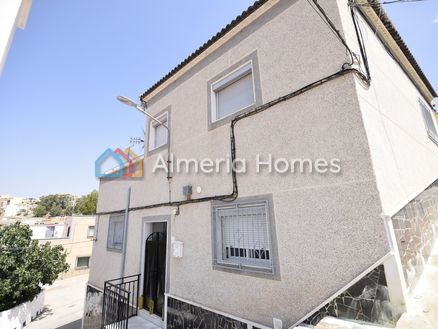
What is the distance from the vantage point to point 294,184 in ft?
13.2

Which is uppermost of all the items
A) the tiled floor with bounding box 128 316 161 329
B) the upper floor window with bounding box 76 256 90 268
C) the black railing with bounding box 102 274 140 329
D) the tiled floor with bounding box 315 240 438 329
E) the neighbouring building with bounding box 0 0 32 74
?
the neighbouring building with bounding box 0 0 32 74

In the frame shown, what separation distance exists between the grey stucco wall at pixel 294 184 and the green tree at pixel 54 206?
75034 mm

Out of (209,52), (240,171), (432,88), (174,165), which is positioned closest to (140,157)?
(174,165)

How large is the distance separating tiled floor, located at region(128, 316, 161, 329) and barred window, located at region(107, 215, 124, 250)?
9.52 feet

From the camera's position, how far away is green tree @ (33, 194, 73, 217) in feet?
214

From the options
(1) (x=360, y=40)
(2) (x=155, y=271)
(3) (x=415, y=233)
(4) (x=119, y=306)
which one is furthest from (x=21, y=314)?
(1) (x=360, y=40)

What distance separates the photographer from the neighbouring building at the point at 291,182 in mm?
3262

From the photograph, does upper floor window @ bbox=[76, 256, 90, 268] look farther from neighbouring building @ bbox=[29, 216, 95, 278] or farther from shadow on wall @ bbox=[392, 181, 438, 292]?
shadow on wall @ bbox=[392, 181, 438, 292]

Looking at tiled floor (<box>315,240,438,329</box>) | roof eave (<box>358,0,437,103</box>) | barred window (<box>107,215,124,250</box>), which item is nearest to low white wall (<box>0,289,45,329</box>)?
barred window (<box>107,215,124,250</box>)

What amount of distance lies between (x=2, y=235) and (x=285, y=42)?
66.7 ft

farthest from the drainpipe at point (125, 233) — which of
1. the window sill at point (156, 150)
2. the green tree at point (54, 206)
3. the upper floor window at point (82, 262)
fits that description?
the green tree at point (54, 206)

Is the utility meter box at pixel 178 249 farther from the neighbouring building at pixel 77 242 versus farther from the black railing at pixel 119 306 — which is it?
the neighbouring building at pixel 77 242

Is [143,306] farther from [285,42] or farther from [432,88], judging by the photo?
[432,88]

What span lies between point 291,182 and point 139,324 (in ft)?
20.8
